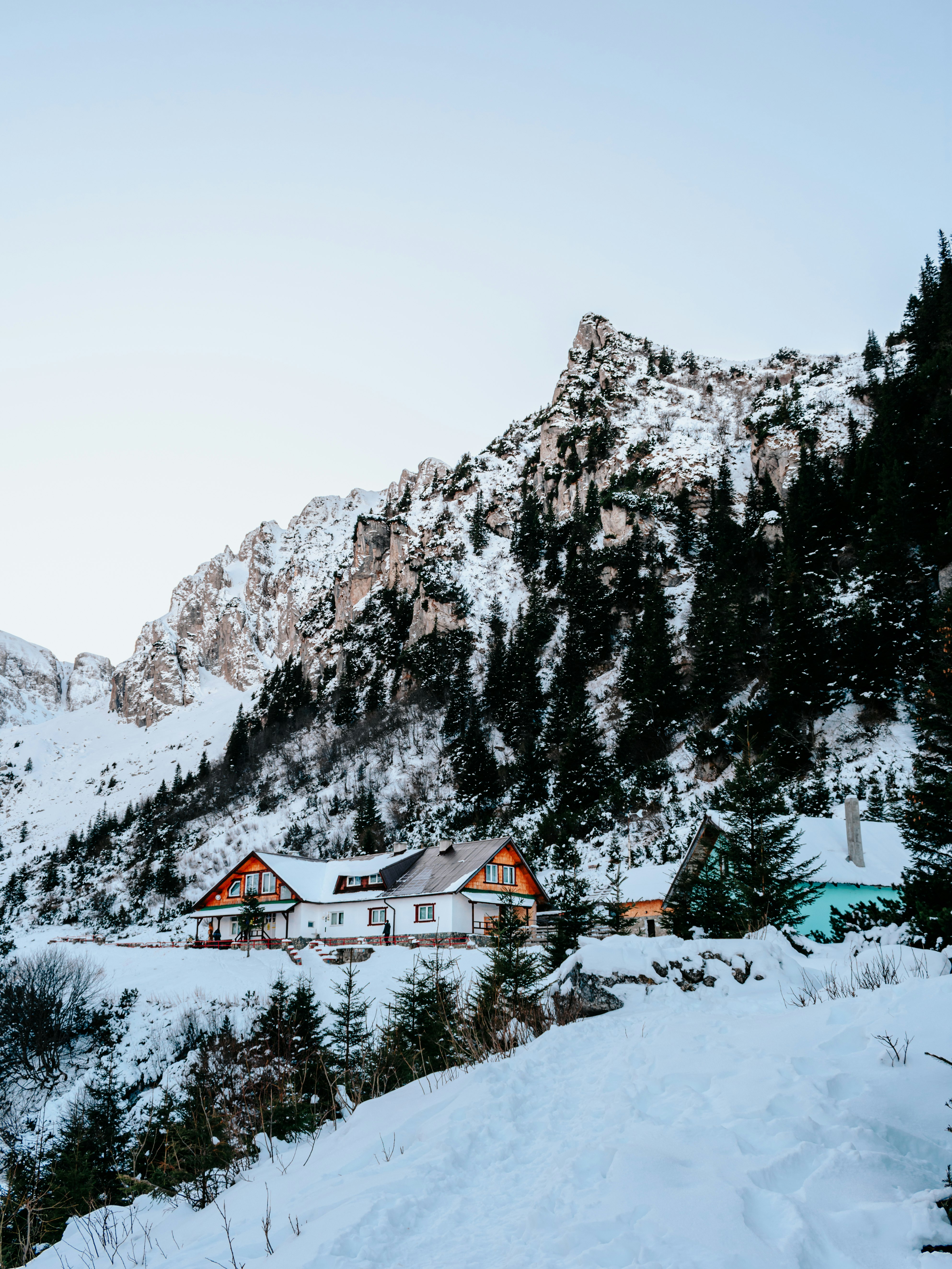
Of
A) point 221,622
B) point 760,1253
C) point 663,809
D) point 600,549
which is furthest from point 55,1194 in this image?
point 221,622

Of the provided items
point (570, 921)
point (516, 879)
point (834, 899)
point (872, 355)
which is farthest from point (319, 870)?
point (872, 355)

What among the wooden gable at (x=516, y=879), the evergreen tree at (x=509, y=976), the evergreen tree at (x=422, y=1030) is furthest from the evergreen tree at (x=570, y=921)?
the wooden gable at (x=516, y=879)

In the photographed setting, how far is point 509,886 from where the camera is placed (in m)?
39.9

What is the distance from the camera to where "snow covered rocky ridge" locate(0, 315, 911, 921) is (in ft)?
211

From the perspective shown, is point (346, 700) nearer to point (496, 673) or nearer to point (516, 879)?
point (496, 673)

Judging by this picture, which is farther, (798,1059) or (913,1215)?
(798,1059)

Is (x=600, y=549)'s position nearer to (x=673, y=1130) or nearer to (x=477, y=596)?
(x=477, y=596)

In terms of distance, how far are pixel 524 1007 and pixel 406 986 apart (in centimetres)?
1791

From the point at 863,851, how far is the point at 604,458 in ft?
247

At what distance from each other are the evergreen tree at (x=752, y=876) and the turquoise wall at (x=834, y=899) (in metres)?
1.48

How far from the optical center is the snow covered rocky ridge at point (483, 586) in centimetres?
6428

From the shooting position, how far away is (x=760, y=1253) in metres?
3.11

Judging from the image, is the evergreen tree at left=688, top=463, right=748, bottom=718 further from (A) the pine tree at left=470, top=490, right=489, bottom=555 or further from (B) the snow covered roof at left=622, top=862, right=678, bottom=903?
(A) the pine tree at left=470, top=490, right=489, bottom=555

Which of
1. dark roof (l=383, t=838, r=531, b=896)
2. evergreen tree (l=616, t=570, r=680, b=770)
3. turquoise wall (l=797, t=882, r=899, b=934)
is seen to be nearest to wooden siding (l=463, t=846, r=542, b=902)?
dark roof (l=383, t=838, r=531, b=896)
